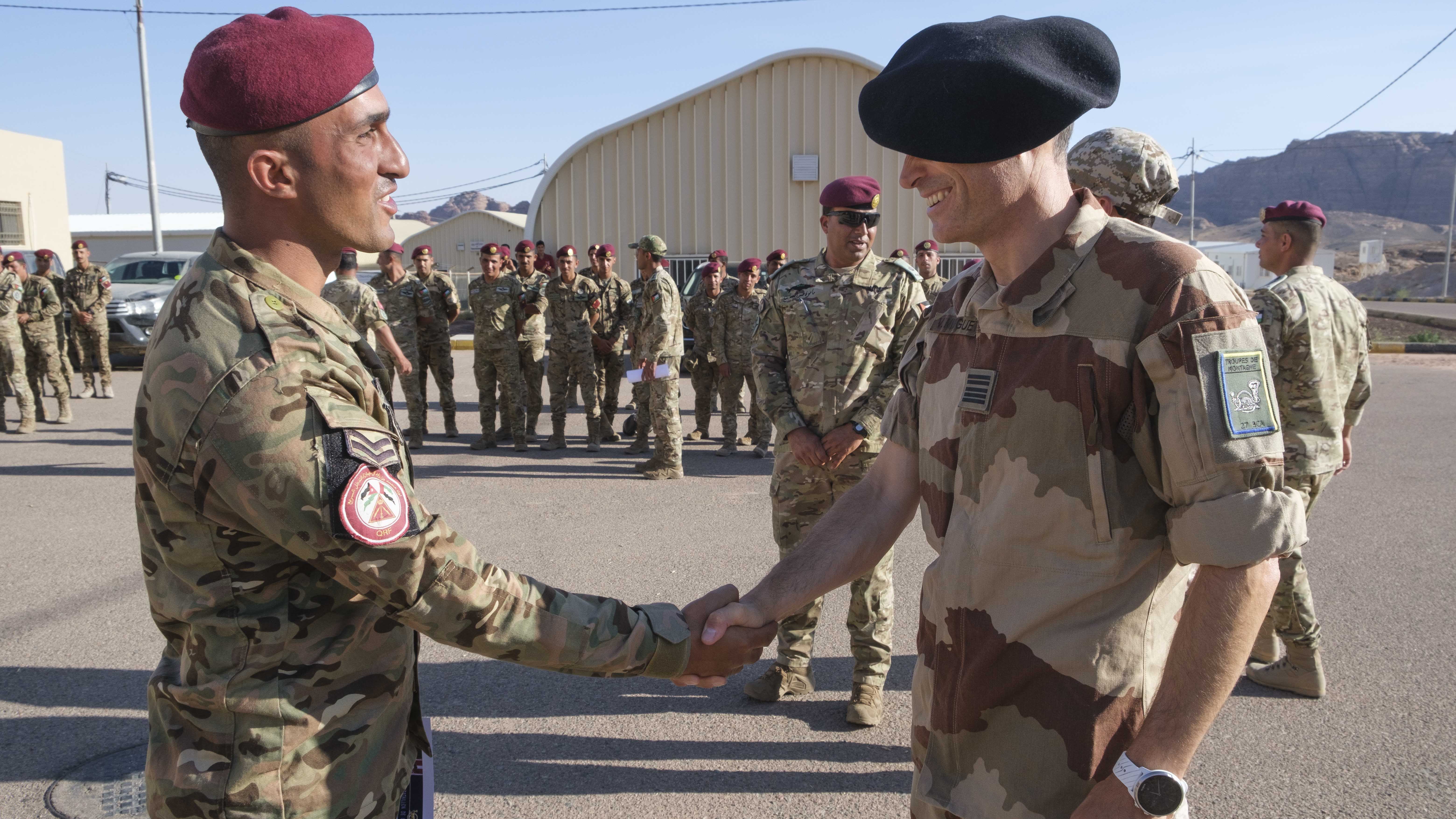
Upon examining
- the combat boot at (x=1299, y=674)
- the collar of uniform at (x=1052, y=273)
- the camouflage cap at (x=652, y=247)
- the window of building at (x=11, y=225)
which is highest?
the window of building at (x=11, y=225)

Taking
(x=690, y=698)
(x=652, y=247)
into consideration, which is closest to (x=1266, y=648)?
(x=690, y=698)

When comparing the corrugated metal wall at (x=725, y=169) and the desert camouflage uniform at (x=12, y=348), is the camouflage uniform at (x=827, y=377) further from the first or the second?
the corrugated metal wall at (x=725, y=169)

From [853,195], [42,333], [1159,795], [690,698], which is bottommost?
[690,698]

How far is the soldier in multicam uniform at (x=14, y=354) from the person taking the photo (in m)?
10.8

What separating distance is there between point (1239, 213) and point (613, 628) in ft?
429

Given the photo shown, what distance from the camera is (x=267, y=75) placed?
1.57 metres

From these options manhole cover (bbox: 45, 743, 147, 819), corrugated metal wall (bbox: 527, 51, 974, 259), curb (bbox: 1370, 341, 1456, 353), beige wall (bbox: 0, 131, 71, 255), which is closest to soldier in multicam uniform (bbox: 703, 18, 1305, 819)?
manhole cover (bbox: 45, 743, 147, 819)

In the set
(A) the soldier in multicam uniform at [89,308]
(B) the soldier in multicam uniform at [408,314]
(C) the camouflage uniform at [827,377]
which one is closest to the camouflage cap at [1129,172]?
(C) the camouflage uniform at [827,377]

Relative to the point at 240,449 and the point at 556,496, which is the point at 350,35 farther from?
the point at 556,496

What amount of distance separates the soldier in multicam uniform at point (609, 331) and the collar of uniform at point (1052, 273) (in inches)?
348

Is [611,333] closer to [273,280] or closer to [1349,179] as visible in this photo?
[273,280]

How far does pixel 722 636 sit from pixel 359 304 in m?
7.99

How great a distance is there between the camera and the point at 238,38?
5.24 ft

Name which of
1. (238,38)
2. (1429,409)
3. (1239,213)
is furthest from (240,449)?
(1239,213)
